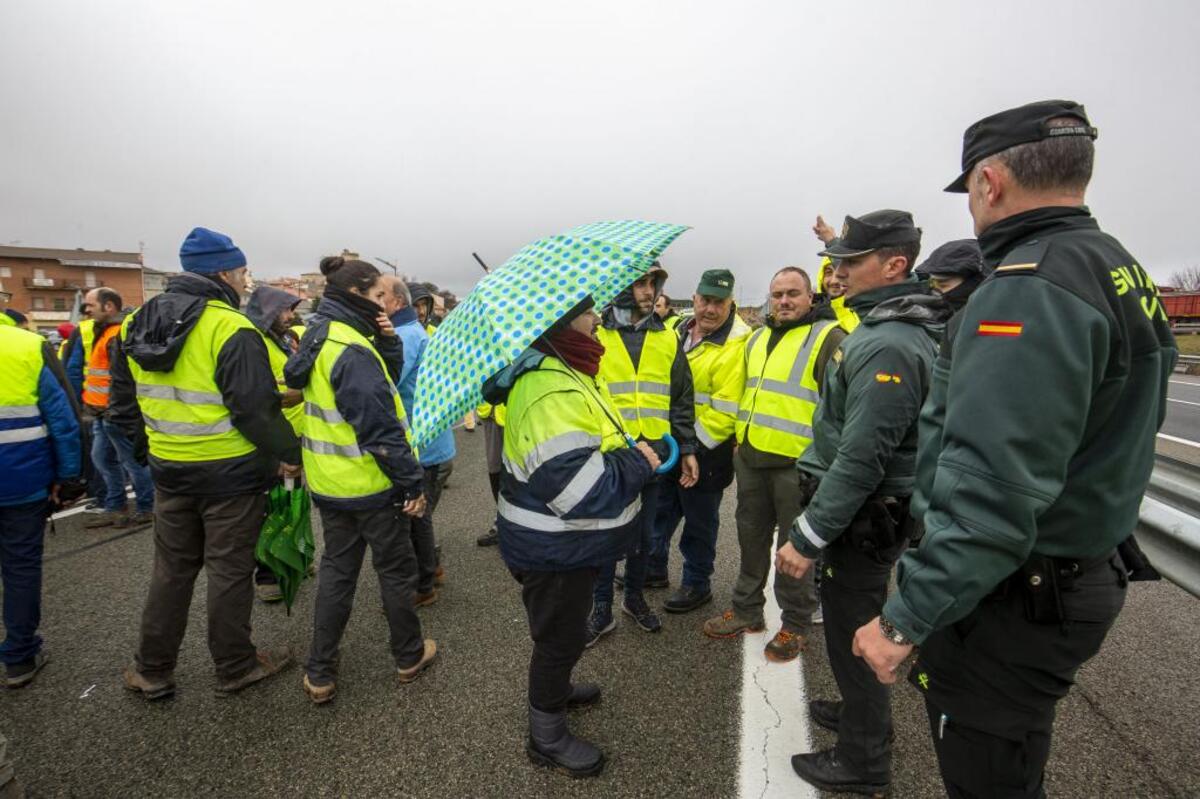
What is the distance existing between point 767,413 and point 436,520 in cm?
379

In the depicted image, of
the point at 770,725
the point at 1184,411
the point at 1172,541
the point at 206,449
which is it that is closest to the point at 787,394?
the point at 1172,541

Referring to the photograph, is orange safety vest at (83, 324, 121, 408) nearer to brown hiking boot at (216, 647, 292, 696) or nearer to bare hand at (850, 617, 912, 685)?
brown hiking boot at (216, 647, 292, 696)

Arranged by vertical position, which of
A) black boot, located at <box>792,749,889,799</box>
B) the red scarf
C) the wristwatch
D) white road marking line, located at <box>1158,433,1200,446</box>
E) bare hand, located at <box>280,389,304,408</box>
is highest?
the red scarf

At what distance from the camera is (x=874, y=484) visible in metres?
1.98

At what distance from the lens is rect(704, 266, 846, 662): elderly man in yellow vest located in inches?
120

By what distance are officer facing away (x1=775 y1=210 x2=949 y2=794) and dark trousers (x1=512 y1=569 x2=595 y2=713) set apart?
87cm

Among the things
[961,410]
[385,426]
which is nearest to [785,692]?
[961,410]

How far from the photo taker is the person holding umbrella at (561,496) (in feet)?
6.59

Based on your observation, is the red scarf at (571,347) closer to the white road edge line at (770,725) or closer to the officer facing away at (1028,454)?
the officer facing away at (1028,454)

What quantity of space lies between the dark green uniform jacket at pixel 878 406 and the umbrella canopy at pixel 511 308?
919 mm

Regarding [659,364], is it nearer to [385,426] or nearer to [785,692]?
[385,426]

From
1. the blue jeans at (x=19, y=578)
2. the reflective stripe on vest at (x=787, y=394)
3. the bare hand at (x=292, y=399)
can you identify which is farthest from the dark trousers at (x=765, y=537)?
the blue jeans at (x=19, y=578)

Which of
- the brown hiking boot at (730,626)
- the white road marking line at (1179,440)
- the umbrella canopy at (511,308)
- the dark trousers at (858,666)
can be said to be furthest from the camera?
the white road marking line at (1179,440)

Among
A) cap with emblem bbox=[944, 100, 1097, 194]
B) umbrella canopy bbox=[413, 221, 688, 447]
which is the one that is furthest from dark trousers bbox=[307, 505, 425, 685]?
cap with emblem bbox=[944, 100, 1097, 194]
